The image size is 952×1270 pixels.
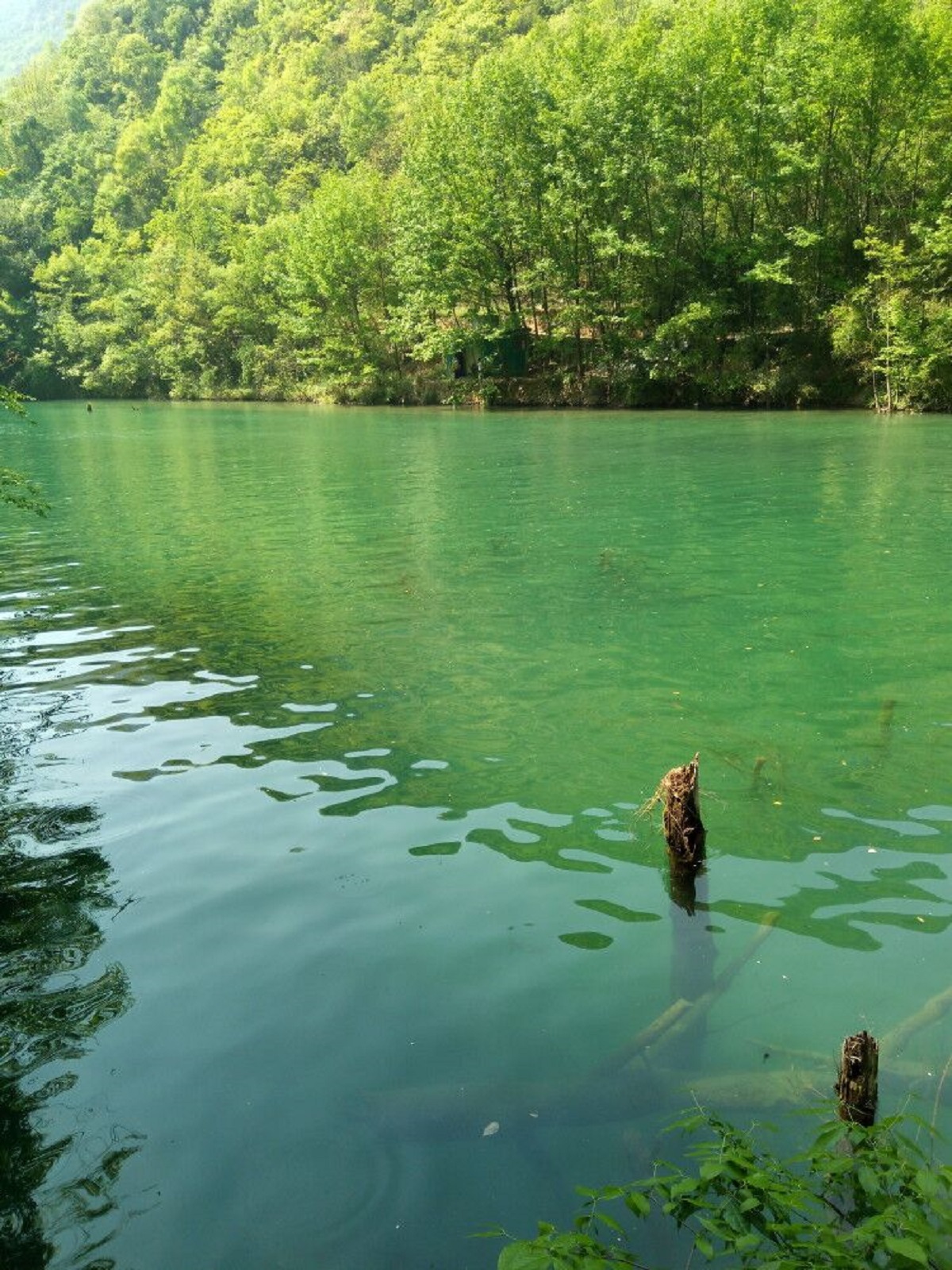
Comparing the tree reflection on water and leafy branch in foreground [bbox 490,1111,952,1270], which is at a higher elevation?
leafy branch in foreground [bbox 490,1111,952,1270]

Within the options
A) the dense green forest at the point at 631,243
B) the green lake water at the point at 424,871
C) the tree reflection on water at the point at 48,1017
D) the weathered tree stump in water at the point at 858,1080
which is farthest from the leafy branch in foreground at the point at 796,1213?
the dense green forest at the point at 631,243

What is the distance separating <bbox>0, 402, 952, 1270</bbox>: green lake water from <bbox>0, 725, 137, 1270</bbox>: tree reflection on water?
0.02 metres

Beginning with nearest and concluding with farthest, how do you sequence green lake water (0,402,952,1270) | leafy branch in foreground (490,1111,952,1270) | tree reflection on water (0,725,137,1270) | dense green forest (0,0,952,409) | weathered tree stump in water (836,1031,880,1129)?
leafy branch in foreground (490,1111,952,1270) → weathered tree stump in water (836,1031,880,1129) → tree reflection on water (0,725,137,1270) → green lake water (0,402,952,1270) → dense green forest (0,0,952,409)

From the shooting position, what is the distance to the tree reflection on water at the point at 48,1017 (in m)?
4.15

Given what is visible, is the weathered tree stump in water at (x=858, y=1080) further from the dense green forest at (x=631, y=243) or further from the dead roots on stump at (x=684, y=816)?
the dense green forest at (x=631, y=243)

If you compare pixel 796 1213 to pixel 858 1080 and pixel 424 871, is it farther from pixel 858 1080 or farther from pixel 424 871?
pixel 424 871

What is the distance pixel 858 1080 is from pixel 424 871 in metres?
3.85

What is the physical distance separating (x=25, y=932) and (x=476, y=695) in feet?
17.7

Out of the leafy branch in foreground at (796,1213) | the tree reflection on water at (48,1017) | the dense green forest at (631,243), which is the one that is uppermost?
the dense green forest at (631,243)

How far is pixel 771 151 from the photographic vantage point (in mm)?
50281

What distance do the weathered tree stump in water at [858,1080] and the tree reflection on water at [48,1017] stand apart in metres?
3.01

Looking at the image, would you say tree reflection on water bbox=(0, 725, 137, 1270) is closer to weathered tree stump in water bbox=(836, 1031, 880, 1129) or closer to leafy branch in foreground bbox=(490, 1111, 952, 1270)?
leafy branch in foreground bbox=(490, 1111, 952, 1270)

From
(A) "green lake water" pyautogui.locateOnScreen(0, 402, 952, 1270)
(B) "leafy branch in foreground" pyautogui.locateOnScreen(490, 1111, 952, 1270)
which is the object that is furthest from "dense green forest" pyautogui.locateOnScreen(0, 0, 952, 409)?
(B) "leafy branch in foreground" pyautogui.locateOnScreen(490, 1111, 952, 1270)

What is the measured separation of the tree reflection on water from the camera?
13.6 ft
